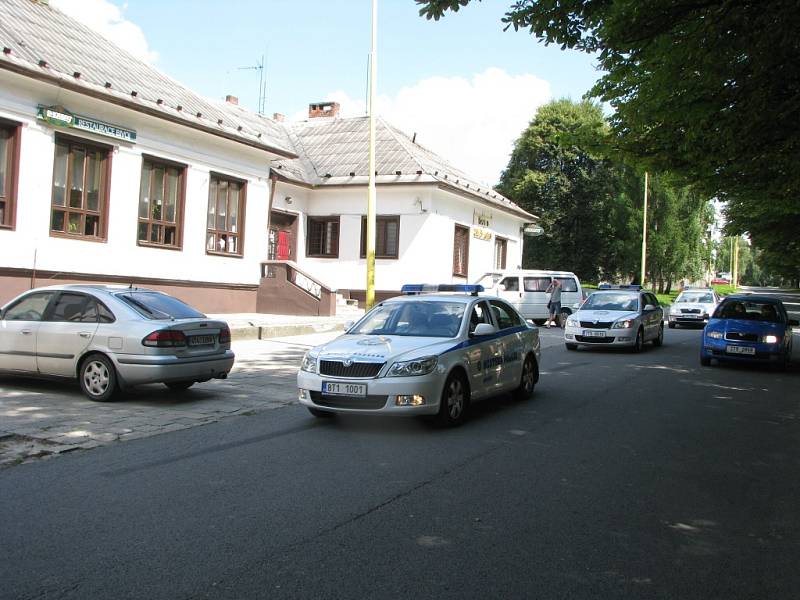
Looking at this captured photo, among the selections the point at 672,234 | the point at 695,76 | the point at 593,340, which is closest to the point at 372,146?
the point at 593,340

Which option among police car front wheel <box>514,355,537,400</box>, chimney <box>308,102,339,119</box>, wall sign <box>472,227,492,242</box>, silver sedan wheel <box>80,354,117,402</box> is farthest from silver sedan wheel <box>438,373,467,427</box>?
chimney <box>308,102,339,119</box>

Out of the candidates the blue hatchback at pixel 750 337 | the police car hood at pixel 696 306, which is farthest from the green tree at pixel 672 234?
the blue hatchback at pixel 750 337

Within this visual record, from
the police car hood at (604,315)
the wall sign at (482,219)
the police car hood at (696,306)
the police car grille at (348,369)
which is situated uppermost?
the wall sign at (482,219)

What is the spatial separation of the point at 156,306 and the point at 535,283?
18.5 meters

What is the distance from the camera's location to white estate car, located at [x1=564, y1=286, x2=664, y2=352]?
58.1ft

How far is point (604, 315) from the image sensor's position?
18.1 m

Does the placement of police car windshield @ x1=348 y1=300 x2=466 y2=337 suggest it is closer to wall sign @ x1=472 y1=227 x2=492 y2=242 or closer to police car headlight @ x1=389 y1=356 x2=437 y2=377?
police car headlight @ x1=389 y1=356 x2=437 y2=377

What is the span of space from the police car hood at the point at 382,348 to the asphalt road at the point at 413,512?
0.85 m

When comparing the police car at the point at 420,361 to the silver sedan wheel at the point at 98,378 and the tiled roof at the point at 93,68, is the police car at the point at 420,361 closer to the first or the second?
the silver sedan wheel at the point at 98,378

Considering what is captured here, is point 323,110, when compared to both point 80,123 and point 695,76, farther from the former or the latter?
point 695,76

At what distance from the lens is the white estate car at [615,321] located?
17.7 metres

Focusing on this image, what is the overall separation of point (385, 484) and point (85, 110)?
15.3m

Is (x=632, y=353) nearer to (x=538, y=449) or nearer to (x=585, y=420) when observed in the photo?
(x=585, y=420)

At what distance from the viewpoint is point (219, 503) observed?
537 cm
